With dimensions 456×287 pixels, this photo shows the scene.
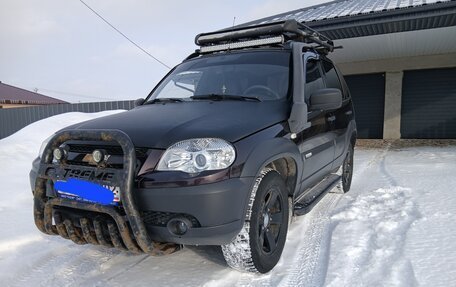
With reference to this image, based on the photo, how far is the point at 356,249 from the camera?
3.05 m

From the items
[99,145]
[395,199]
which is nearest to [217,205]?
[99,145]

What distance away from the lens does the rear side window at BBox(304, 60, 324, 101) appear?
3617 millimetres

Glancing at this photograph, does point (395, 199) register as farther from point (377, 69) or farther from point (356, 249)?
point (377, 69)

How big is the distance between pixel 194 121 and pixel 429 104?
40.9 ft

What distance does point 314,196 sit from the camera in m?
3.67

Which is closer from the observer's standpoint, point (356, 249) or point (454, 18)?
point (356, 249)

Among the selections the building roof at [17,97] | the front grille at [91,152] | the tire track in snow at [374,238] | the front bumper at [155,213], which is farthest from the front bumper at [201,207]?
the building roof at [17,97]

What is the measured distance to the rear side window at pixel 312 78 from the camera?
3617mm

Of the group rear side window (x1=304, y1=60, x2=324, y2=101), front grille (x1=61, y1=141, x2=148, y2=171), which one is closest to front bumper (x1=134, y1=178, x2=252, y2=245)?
front grille (x1=61, y1=141, x2=148, y2=171)

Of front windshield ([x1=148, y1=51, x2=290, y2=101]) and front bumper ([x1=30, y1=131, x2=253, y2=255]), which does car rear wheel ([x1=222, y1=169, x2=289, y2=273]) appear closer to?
front bumper ([x1=30, y1=131, x2=253, y2=255])

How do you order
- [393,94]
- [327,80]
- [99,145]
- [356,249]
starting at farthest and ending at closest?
1. [393,94]
2. [327,80]
3. [356,249]
4. [99,145]

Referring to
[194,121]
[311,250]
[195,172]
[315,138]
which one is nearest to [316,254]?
[311,250]

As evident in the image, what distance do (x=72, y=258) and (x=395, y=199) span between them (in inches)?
150

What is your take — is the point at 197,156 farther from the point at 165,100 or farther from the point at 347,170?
the point at 347,170
